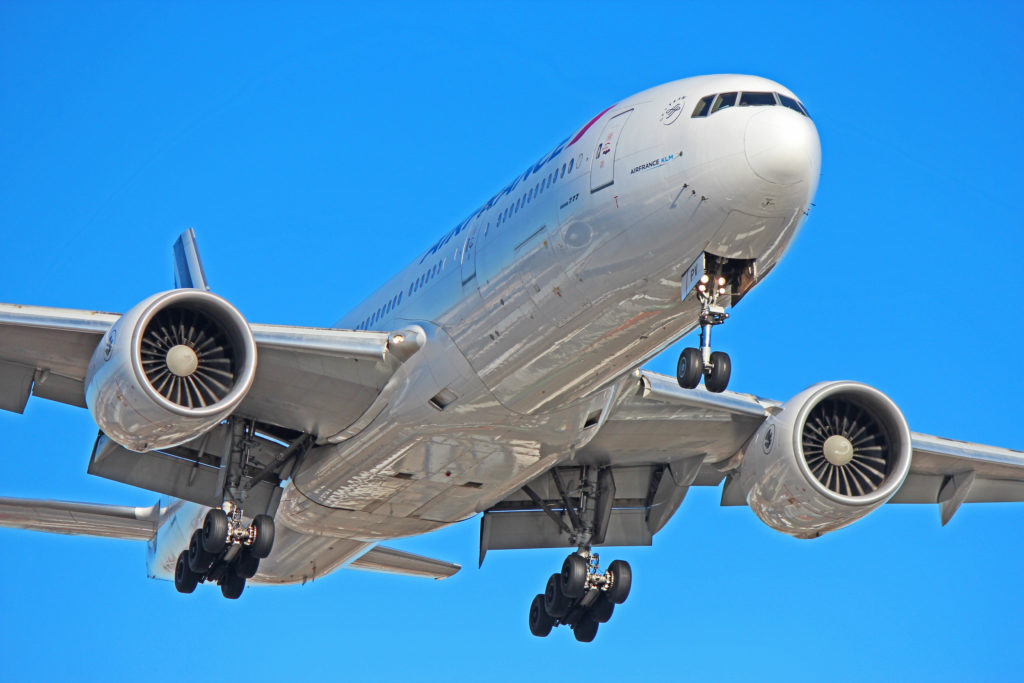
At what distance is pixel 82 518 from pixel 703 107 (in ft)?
47.7

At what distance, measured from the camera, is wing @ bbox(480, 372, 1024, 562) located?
24052 mm

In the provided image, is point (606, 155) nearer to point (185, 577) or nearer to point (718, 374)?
point (718, 374)

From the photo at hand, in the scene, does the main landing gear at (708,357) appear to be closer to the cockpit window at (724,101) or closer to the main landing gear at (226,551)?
the cockpit window at (724,101)

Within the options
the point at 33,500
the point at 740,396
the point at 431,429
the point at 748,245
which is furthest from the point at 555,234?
the point at 33,500

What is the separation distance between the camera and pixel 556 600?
85.3 ft

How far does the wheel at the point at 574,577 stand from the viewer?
2536 cm

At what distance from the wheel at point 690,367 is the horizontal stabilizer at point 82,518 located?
41.1 feet

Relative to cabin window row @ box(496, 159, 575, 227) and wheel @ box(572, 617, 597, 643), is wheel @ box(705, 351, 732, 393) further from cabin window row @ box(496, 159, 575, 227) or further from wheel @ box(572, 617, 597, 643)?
wheel @ box(572, 617, 597, 643)

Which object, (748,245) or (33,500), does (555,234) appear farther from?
(33,500)

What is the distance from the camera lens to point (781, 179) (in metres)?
17.2

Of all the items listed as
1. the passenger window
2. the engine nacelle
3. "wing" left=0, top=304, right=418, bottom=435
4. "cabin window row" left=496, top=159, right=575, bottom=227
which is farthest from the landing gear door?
the engine nacelle

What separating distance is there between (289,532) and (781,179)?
41.5 ft

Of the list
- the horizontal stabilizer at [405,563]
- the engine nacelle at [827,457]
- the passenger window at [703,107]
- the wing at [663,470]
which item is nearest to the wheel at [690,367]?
the passenger window at [703,107]

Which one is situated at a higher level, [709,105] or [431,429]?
[709,105]
